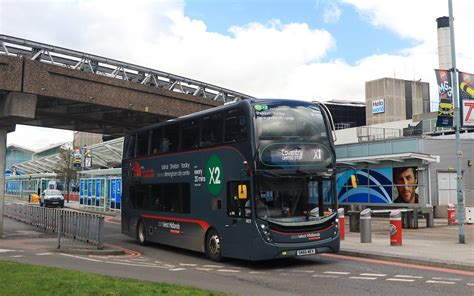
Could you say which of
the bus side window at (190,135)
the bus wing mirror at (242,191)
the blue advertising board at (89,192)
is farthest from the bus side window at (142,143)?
the blue advertising board at (89,192)

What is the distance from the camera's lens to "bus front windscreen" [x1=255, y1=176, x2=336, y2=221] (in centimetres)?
1195

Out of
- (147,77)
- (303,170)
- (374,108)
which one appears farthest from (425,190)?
(374,108)

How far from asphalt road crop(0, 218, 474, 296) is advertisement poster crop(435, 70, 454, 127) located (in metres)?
6.42

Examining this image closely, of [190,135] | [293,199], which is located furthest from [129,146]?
[293,199]

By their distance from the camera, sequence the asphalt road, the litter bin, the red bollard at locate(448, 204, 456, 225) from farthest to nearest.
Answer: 1. the red bollard at locate(448, 204, 456, 225)
2. the litter bin
3. the asphalt road

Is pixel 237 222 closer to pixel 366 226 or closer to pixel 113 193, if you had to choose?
pixel 366 226

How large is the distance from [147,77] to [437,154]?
1828 centimetres

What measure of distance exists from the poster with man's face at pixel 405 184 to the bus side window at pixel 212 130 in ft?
61.7

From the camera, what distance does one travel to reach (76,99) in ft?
63.4

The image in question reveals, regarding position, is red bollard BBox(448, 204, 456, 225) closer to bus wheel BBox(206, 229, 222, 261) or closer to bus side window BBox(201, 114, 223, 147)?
bus wheel BBox(206, 229, 222, 261)

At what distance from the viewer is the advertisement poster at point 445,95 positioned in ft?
54.1

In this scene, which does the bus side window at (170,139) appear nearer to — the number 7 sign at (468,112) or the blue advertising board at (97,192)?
the number 7 sign at (468,112)

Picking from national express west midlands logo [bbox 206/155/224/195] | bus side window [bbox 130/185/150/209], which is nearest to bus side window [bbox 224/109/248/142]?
national express west midlands logo [bbox 206/155/224/195]

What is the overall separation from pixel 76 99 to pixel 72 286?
12.4 metres
